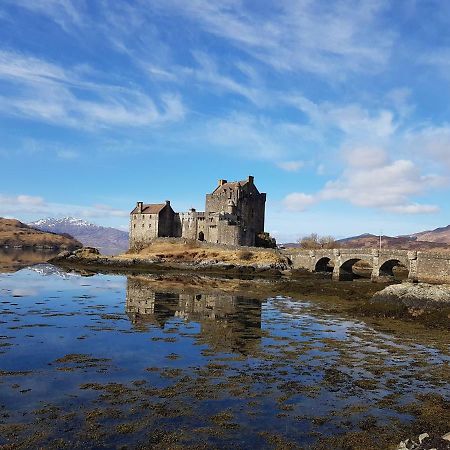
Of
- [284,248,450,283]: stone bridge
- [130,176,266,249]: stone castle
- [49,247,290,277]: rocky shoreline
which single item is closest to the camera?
[284,248,450,283]: stone bridge

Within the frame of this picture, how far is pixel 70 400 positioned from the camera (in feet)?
39.8

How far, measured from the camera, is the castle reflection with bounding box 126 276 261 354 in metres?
21.1

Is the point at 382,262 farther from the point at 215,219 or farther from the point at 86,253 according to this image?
the point at 86,253

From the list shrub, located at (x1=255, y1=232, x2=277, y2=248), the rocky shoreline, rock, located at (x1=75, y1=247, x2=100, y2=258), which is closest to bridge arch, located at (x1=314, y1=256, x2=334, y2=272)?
the rocky shoreline

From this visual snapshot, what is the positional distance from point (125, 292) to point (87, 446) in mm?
32640

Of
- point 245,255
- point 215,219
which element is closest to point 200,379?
point 245,255

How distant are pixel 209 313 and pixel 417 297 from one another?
571 inches

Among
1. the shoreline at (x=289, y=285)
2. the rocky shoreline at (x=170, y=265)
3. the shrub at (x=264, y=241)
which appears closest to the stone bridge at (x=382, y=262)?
the shoreline at (x=289, y=285)

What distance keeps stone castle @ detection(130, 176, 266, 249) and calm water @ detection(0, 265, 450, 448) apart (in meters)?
64.1

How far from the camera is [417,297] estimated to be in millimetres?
29750

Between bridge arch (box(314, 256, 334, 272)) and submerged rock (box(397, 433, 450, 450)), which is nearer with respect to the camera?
submerged rock (box(397, 433, 450, 450))

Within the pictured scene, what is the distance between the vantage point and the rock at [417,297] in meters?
28.7

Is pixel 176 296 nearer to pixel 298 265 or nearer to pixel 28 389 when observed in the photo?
pixel 28 389

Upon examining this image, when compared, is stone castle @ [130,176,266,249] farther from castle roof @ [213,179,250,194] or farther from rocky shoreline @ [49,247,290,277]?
rocky shoreline @ [49,247,290,277]
